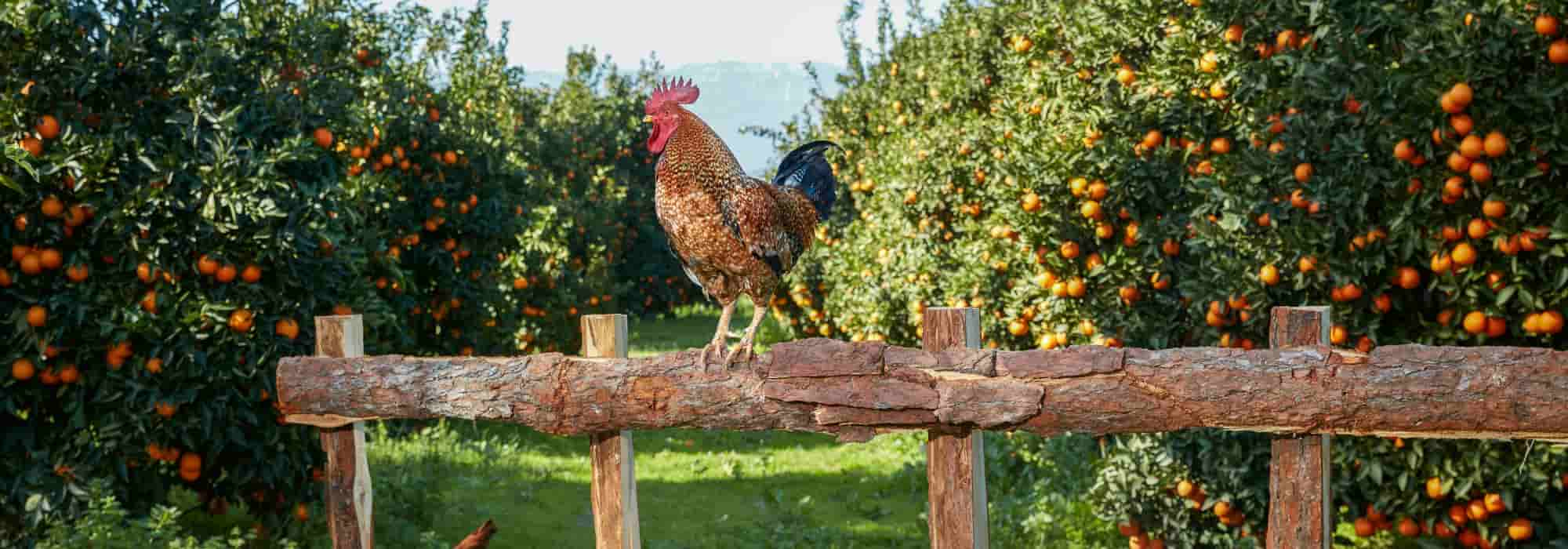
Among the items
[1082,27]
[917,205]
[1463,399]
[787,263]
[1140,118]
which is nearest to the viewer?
[1463,399]

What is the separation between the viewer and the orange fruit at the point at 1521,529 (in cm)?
475

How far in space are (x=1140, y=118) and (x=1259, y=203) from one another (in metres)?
1.75

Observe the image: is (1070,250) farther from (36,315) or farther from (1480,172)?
(36,315)

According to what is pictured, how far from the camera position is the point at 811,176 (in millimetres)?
4199

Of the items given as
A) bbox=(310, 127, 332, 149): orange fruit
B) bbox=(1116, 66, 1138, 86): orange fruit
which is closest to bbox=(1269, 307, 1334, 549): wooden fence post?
bbox=(1116, 66, 1138, 86): orange fruit

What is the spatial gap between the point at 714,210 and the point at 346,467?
1.94 meters

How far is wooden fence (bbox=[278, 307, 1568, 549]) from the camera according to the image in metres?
3.31

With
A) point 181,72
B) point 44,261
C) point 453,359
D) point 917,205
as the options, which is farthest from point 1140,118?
point 44,261

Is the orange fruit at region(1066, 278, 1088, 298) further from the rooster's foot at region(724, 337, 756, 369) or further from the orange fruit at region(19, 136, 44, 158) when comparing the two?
the orange fruit at region(19, 136, 44, 158)

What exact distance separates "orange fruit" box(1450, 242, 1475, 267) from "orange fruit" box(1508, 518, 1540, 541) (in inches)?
44.4

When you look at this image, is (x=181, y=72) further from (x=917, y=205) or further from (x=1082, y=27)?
(x=917, y=205)

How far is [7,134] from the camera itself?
560cm

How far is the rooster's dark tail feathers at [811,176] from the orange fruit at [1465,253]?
2510mm

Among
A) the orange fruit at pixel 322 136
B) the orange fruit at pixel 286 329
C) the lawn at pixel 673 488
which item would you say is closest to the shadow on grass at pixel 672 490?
the lawn at pixel 673 488
